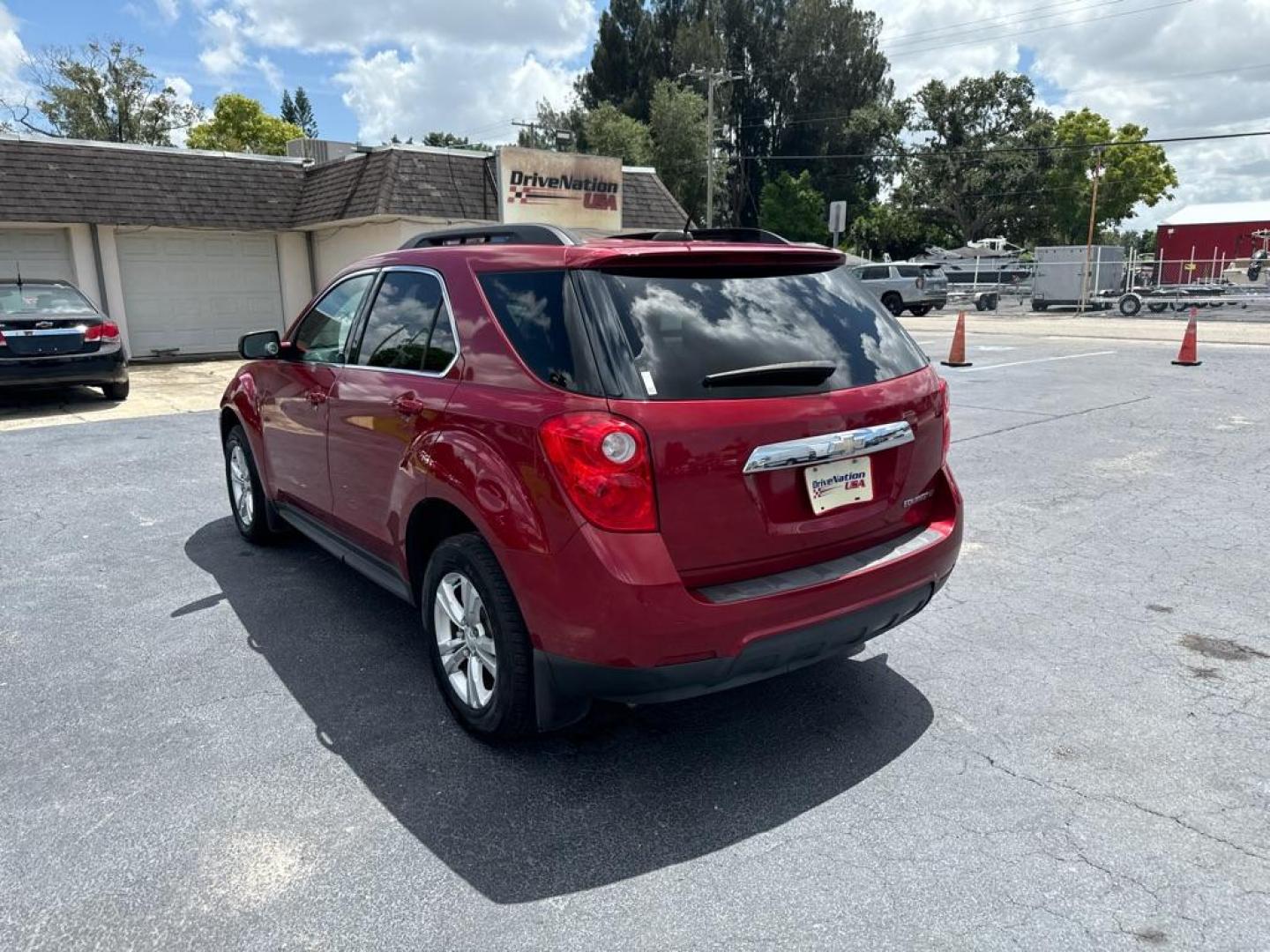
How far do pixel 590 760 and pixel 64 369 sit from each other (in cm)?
1002

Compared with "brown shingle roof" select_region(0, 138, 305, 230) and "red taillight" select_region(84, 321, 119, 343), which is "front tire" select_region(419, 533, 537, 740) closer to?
"red taillight" select_region(84, 321, 119, 343)

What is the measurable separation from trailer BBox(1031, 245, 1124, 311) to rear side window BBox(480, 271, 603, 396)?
3132 cm

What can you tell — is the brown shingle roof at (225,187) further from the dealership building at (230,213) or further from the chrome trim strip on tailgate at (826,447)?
the chrome trim strip on tailgate at (826,447)

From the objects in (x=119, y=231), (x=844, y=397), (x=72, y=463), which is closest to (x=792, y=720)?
(x=844, y=397)

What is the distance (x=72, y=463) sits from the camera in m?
7.82

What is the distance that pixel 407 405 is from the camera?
3340mm

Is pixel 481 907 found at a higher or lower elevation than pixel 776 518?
lower

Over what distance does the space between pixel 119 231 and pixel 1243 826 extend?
62.9ft

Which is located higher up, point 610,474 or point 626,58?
point 626,58

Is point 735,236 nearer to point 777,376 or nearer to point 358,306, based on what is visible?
→ point 777,376

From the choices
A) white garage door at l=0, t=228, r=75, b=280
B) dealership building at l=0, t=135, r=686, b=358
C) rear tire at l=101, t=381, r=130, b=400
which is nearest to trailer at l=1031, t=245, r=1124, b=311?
dealership building at l=0, t=135, r=686, b=358

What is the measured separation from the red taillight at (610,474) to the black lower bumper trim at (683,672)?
0.45 meters

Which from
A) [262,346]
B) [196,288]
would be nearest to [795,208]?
[196,288]

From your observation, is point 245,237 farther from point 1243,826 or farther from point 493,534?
point 1243,826
